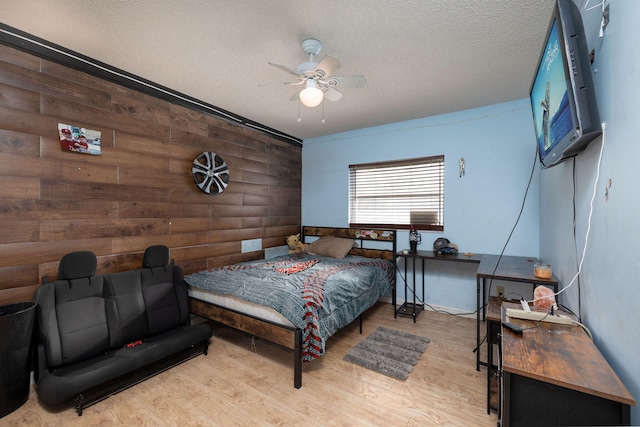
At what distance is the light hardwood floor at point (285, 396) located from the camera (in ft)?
5.96

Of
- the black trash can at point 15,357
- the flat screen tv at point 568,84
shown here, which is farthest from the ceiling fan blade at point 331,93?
the black trash can at point 15,357

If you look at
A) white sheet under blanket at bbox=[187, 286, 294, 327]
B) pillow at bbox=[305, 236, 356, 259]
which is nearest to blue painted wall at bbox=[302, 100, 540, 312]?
pillow at bbox=[305, 236, 356, 259]

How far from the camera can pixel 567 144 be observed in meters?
1.35

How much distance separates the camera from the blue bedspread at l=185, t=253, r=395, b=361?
221 centimetres

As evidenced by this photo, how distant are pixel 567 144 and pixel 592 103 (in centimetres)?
22

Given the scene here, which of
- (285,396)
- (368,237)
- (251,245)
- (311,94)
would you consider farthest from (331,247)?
(311,94)

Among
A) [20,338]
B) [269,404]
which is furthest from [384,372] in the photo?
[20,338]

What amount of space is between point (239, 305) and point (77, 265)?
1.26m

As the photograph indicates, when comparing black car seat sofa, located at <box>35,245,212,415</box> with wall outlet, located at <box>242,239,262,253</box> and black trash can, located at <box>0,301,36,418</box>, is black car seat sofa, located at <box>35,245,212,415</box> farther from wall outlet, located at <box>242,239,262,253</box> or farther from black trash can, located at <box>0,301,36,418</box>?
wall outlet, located at <box>242,239,262,253</box>

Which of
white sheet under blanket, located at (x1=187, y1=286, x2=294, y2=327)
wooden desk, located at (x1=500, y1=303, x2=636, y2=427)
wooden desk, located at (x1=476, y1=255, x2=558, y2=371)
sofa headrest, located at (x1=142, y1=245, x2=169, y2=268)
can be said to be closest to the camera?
wooden desk, located at (x1=500, y1=303, x2=636, y2=427)

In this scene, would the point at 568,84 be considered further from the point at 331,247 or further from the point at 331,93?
the point at 331,247

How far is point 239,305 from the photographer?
2531mm

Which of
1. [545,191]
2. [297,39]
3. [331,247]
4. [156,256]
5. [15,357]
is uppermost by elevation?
[297,39]

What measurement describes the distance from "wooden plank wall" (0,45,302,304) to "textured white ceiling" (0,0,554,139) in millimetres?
332
